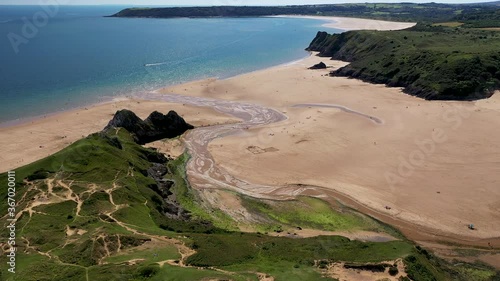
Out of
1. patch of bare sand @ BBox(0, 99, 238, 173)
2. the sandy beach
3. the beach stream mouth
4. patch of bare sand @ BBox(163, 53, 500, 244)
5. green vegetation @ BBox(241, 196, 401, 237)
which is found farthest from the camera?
patch of bare sand @ BBox(0, 99, 238, 173)

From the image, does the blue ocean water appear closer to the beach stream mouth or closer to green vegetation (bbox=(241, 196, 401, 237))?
the beach stream mouth

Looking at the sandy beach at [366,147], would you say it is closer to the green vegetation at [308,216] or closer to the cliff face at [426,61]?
the green vegetation at [308,216]

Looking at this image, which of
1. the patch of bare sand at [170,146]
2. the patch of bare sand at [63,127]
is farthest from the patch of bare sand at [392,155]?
the patch of bare sand at [63,127]

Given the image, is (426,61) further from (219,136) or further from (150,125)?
(150,125)

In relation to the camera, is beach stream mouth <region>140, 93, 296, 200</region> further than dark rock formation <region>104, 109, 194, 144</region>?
No

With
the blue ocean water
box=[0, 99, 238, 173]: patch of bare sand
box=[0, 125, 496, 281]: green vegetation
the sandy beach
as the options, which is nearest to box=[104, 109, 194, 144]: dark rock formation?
box=[0, 99, 238, 173]: patch of bare sand

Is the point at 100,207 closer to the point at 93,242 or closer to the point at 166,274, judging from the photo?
the point at 93,242
